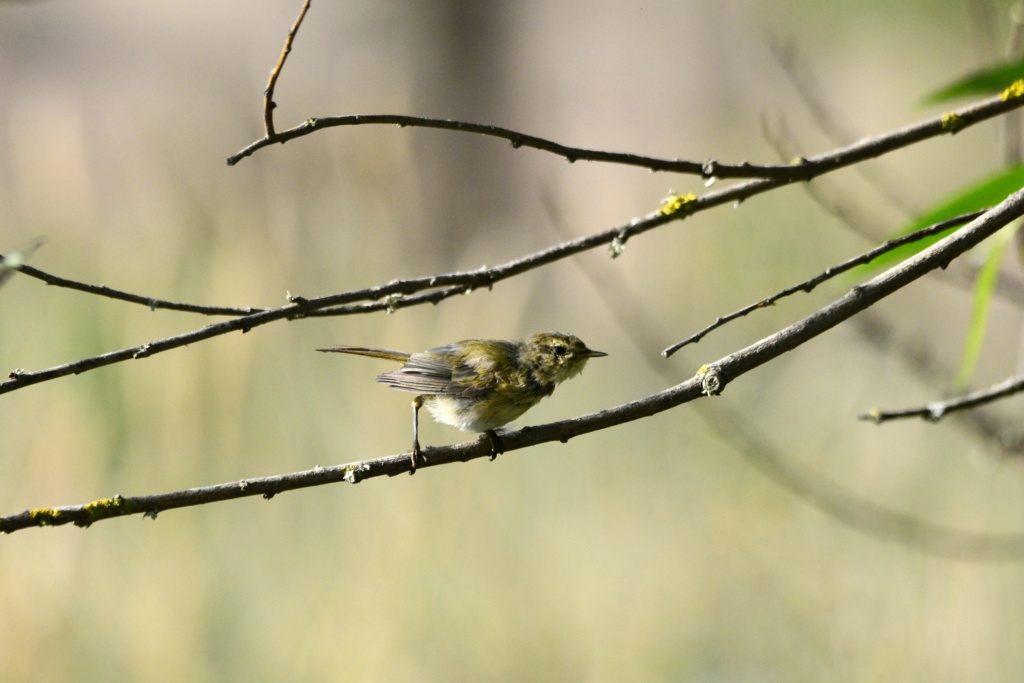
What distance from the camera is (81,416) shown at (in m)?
3.58

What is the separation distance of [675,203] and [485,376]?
579mm

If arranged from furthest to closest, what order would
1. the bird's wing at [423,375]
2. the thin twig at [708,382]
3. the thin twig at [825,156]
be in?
the bird's wing at [423,375] → the thin twig at [825,156] → the thin twig at [708,382]

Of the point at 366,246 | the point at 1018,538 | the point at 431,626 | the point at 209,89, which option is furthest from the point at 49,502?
the point at 1018,538

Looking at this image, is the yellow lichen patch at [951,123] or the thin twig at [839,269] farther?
the yellow lichen patch at [951,123]

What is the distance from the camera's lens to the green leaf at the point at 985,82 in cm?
151

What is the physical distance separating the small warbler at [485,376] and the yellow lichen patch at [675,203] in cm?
44

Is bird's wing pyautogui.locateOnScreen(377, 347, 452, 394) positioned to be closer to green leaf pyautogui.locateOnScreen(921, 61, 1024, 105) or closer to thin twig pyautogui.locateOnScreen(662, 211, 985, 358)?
thin twig pyautogui.locateOnScreen(662, 211, 985, 358)

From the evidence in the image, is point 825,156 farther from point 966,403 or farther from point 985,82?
point 966,403

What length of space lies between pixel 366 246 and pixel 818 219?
7.65 ft

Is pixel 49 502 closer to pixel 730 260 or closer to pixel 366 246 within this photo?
pixel 366 246

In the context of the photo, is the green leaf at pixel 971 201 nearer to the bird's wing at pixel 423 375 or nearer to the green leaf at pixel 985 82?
the green leaf at pixel 985 82

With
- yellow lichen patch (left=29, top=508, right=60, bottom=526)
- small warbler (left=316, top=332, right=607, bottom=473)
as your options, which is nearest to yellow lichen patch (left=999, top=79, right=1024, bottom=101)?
small warbler (left=316, top=332, right=607, bottom=473)

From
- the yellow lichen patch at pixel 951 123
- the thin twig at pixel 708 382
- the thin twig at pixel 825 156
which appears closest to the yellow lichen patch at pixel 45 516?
the thin twig at pixel 708 382

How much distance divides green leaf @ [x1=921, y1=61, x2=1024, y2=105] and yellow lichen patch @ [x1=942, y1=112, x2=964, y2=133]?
0.09 metres
